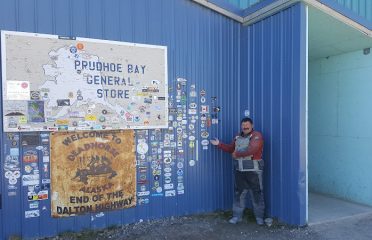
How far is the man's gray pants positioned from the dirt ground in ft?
0.73

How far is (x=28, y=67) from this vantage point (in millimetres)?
4766

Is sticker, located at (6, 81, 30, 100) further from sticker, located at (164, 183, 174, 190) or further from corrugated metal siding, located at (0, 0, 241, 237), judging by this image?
sticker, located at (164, 183, 174, 190)

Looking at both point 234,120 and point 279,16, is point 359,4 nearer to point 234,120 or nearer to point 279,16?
point 279,16

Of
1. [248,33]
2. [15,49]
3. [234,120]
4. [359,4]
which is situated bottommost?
[234,120]

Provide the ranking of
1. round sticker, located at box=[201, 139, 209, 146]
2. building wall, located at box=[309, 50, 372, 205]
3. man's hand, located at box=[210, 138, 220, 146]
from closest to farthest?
man's hand, located at box=[210, 138, 220, 146]
round sticker, located at box=[201, 139, 209, 146]
building wall, located at box=[309, 50, 372, 205]

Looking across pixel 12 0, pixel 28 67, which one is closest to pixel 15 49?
pixel 28 67

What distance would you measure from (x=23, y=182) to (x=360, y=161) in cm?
584

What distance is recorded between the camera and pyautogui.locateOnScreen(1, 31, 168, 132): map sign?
470cm

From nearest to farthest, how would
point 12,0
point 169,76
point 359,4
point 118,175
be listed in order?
point 12,0 < point 118,175 < point 169,76 < point 359,4

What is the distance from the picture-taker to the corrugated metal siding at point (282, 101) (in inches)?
207

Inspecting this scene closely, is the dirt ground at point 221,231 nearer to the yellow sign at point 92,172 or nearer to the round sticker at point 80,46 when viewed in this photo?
the yellow sign at point 92,172

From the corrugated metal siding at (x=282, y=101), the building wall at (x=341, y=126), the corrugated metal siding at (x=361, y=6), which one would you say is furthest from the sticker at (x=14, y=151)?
the corrugated metal siding at (x=361, y=6)

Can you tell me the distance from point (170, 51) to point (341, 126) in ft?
12.6

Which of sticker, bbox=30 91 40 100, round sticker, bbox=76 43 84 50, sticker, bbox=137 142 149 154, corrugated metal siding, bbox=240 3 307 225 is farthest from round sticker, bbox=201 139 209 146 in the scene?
sticker, bbox=30 91 40 100
